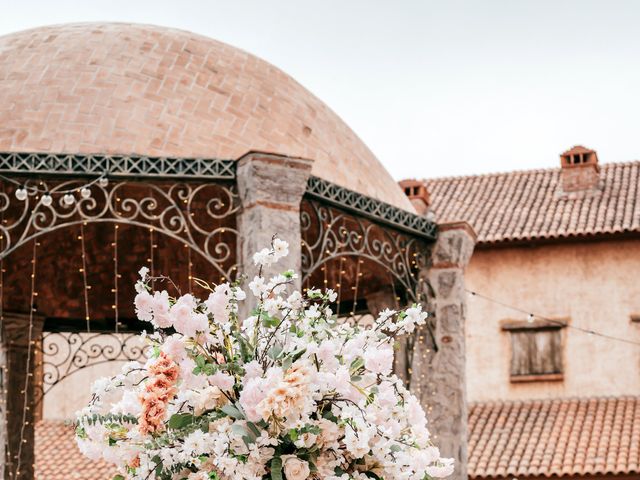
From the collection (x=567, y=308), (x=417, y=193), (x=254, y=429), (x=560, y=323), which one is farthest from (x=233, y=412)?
(x=417, y=193)

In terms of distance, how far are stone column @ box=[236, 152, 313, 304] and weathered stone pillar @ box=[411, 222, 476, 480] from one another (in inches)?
87.0

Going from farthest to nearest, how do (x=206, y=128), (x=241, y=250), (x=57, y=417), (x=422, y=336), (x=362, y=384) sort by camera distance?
1. (x=57, y=417)
2. (x=422, y=336)
3. (x=206, y=128)
4. (x=241, y=250)
5. (x=362, y=384)

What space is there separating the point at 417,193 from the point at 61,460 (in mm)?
9292

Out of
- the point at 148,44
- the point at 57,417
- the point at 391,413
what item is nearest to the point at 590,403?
the point at 57,417

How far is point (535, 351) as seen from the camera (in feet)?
82.5

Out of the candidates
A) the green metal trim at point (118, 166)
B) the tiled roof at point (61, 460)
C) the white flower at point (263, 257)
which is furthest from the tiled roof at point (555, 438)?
the white flower at point (263, 257)

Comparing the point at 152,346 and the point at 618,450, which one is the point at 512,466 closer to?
the point at 618,450

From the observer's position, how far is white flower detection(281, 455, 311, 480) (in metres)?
4.81

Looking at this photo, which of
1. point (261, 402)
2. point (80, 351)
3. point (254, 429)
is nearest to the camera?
point (261, 402)

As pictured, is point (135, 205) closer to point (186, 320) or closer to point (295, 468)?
point (186, 320)

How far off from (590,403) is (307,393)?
2061cm

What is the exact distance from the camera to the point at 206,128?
985cm

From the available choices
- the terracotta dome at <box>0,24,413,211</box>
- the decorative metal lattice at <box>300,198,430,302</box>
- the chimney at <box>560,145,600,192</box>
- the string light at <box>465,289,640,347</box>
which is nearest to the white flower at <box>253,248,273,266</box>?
the terracotta dome at <box>0,24,413,211</box>

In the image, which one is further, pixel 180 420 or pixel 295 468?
pixel 180 420
